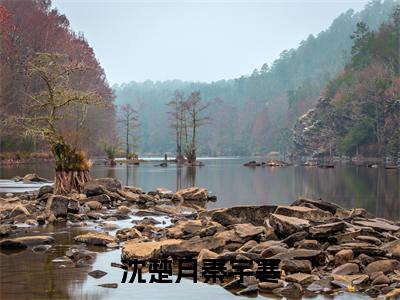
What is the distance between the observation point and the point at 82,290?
9273 millimetres

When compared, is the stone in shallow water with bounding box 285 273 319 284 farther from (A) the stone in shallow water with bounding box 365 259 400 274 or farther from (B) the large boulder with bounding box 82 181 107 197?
(B) the large boulder with bounding box 82 181 107 197

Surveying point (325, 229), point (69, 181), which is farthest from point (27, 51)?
point (325, 229)

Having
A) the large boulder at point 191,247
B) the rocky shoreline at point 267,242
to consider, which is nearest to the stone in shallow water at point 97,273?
the rocky shoreline at point 267,242

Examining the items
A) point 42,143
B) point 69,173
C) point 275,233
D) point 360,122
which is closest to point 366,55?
point 360,122

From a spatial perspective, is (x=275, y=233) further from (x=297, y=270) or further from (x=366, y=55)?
(x=366, y=55)

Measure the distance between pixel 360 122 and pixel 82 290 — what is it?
88856 mm

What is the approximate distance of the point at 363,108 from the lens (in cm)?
9200

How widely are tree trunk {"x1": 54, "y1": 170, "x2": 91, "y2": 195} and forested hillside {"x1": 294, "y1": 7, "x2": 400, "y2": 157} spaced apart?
217 feet

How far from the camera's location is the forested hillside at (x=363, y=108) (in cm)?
8694

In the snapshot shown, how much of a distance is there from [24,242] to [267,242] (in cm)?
589

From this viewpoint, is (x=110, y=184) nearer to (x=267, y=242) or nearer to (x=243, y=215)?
(x=243, y=215)

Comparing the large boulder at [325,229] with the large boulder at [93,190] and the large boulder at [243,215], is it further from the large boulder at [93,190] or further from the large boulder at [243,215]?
the large boulder at [93,190]

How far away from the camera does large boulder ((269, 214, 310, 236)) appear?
1310 centimetres

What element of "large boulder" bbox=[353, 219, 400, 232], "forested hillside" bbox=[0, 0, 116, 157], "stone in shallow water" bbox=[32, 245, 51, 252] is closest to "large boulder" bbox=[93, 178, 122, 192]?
"stone in shallow water" bbox=[32, 245, 51, 252]
